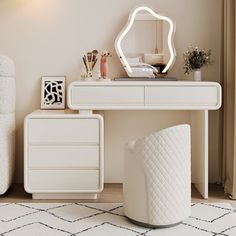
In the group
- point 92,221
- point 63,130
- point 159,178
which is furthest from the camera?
point 63,130

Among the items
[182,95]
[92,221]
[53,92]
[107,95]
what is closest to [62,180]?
[92,221]

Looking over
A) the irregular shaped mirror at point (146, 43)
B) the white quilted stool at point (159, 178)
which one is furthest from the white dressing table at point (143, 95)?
the white quilted stool at point (159, 178)

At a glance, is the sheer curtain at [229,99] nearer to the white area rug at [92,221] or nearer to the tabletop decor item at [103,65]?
the white area rug at [92,221]

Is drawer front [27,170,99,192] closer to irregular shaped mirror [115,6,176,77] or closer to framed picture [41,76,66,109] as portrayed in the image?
framed picture [41,76,66,109]

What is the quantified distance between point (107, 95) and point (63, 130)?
40cm

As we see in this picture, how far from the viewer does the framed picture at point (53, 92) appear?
3586 millimetres

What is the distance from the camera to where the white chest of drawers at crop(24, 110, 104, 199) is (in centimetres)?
311

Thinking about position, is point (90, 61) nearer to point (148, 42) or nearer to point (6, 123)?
point (148, 42)

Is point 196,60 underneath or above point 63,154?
above

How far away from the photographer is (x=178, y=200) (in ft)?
8.29

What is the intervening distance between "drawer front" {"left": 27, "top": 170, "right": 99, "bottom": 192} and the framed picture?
26.1 inches

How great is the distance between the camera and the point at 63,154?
3.13 m

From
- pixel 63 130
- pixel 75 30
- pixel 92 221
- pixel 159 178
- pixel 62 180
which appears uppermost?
pixel 75 30

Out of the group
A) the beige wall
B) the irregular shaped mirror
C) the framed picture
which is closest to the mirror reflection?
the irregular shaped mirror
